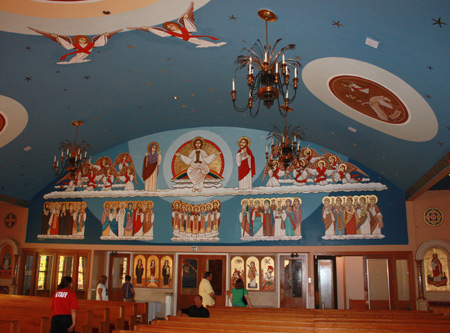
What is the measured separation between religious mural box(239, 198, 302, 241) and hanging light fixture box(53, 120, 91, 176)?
4899 mm

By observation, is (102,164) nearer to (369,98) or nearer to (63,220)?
(63,220)

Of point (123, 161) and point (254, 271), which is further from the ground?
point (123, 161)

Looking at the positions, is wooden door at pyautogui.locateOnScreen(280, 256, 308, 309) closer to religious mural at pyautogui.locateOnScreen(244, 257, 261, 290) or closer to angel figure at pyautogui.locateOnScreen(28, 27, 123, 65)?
religious mural at pyautogui.locateOnScreen(244, 257, 261, 290)

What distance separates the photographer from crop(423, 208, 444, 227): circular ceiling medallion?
12.1 metres

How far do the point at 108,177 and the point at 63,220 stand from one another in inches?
82.2

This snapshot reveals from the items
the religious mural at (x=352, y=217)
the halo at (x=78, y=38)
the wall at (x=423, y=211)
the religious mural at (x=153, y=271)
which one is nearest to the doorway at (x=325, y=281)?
the religious mural at (x=352, y=217)

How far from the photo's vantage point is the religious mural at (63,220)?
14.7 meters

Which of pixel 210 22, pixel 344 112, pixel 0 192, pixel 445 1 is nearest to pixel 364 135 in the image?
pixel 344 112

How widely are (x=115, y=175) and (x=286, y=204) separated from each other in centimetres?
564

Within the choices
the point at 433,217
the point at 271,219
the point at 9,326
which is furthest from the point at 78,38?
the point at 433,217

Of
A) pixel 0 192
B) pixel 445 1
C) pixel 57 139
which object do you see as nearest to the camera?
pixel 445 1

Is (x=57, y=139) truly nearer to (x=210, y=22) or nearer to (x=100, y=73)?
(x=100, y=73)

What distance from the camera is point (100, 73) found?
10.1m

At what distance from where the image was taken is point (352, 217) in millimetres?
12805
